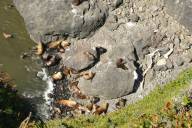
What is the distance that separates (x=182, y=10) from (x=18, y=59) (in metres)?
7.49

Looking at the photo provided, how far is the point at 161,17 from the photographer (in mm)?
20062

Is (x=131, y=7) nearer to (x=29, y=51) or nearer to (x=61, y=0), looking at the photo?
(x=61, y=0)

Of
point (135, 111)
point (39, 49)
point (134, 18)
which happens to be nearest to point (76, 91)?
point (39, 49)

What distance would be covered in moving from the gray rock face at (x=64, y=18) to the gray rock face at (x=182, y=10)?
2921mm

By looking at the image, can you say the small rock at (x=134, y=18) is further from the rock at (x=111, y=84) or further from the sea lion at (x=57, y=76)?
the sea lion at (x=57, y=76)

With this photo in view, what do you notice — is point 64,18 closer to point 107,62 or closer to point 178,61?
point 107,62

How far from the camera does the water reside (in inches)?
730

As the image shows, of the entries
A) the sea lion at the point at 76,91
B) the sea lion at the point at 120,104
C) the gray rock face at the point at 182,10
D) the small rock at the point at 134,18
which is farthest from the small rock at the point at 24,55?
the gray rock face at the point at 182,10

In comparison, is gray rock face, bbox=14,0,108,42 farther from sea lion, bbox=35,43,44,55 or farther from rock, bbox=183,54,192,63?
rock, bbox=183,54,192,63

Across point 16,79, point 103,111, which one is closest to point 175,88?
point 103,111

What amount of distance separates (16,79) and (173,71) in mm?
6565

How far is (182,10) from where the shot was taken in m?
19.8

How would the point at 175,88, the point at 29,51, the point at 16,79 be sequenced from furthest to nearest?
the point at 29,51, the point at 16,79, the point at 175,88

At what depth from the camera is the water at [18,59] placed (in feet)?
60.8
